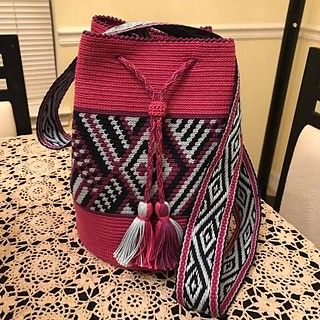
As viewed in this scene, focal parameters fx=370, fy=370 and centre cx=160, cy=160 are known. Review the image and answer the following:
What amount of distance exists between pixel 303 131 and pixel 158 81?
44cm

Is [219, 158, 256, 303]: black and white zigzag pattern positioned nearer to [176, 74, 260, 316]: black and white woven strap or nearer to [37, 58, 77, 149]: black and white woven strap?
[176, 74, 260, 316]: black and white woven strap

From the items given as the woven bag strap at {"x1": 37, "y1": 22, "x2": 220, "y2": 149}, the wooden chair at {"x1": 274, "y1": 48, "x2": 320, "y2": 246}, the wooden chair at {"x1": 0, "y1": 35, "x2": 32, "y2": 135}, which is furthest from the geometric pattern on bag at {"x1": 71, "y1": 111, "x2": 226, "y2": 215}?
the wooden chair at {"x1": 0, "y1": 35, "x2": 32, "y2": 135}

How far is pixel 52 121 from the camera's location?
655 millimetres

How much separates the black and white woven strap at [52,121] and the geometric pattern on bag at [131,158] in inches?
6.7

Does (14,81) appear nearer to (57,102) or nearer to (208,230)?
(57,102)

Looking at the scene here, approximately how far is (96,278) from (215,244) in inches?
6.6

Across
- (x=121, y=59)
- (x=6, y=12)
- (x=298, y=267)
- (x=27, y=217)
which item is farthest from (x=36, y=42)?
(x=298, y=267)

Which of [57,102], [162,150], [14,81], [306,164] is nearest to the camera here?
[162,150]

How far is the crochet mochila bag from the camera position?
444 mm

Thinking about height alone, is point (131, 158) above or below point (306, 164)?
above

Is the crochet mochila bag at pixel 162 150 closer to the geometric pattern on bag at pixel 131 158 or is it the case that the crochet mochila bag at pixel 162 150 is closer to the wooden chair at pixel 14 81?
the geometric pattern on bag at pixel 131 158

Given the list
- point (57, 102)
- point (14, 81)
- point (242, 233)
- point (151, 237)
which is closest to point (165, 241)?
point (151, 237)

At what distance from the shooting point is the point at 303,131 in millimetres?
773

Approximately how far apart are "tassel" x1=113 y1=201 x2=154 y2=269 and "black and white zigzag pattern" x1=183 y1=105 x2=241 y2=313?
0.18ft
